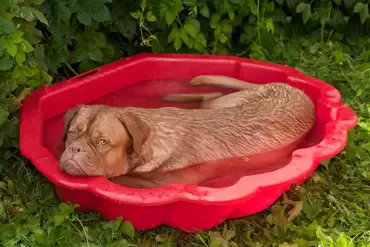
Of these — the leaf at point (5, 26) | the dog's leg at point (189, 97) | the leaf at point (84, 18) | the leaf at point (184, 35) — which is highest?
the leaf at point (5, 26)

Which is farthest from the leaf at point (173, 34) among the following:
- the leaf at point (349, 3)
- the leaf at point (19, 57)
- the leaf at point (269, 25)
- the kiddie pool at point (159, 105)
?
the leaf at point (349, 3)

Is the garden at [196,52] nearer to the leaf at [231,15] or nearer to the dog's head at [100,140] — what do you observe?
the leaf at [231,15]

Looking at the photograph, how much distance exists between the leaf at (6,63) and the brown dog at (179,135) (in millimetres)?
514

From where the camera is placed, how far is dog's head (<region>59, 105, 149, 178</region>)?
3.84m

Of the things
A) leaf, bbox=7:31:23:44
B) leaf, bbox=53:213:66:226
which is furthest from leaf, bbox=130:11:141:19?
leaf, bbox=53:213:66:226

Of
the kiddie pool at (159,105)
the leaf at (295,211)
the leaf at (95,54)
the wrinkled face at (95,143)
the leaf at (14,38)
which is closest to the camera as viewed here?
the kiddie pool at (159,105)

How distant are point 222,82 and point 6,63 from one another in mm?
2006

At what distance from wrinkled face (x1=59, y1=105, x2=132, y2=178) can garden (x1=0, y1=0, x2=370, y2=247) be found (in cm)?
34

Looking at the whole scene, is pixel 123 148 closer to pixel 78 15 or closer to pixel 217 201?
pixel 217 201

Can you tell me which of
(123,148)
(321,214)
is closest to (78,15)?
(123,148)

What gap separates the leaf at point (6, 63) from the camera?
13.3ft

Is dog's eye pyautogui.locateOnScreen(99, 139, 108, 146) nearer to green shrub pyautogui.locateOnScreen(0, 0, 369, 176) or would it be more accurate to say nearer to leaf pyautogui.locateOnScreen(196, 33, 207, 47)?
green shrub pyautogui.locateOnScreen(0, 0, 369, 176)

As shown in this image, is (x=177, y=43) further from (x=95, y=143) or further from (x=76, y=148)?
(x=76, y=148)

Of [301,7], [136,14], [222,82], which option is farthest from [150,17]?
[301,7]
